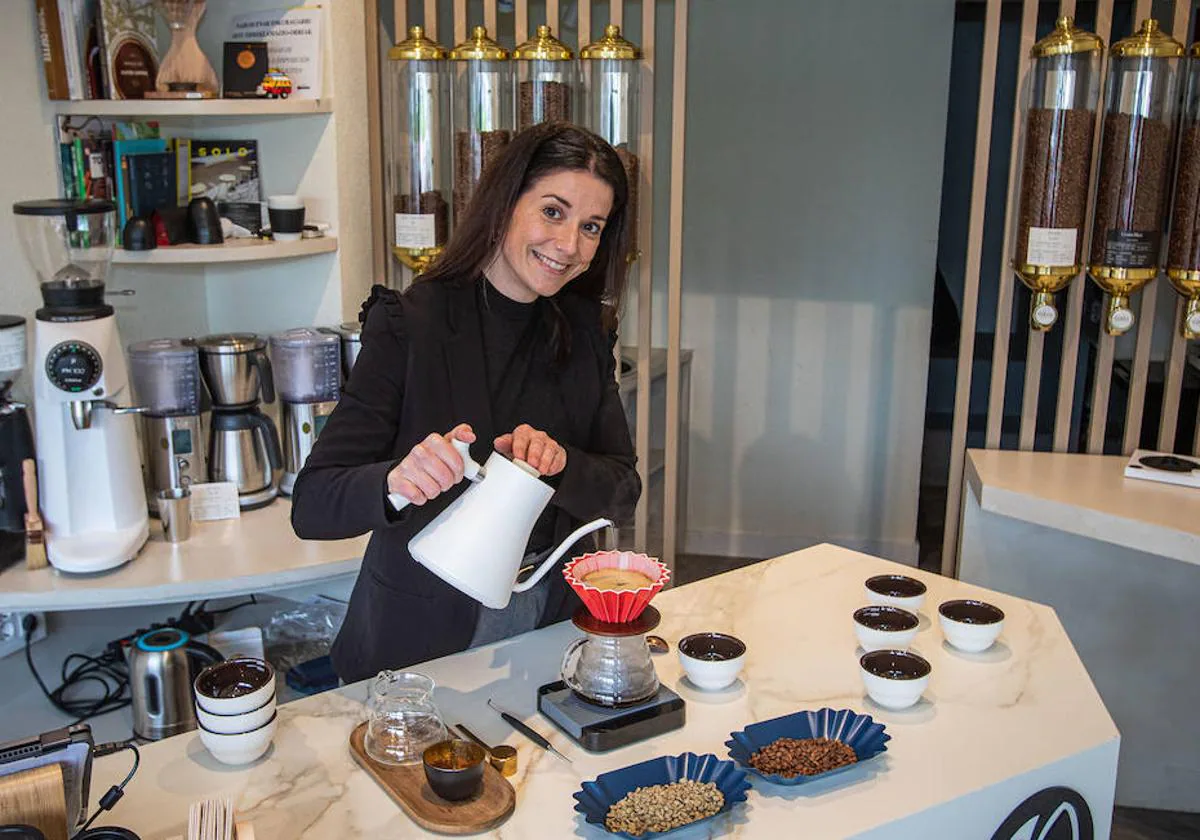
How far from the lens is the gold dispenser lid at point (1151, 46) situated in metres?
2.78

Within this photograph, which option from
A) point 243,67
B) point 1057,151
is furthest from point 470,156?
point 1057,151

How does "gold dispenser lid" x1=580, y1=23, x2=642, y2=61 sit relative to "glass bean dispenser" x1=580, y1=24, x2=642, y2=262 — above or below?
above

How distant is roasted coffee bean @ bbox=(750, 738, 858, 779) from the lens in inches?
59.0

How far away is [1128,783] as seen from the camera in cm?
315

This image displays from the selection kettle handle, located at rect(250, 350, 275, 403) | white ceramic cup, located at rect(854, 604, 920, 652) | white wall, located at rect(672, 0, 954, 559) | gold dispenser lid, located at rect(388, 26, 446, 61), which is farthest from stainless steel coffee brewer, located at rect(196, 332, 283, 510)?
white wall, located at rect(672, 0, 954, 559)

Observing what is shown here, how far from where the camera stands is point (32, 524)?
2.51m

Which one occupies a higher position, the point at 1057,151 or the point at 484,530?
the point at 1057,151

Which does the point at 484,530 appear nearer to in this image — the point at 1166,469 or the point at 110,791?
the point at 110,791

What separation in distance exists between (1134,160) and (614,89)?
4.15ft

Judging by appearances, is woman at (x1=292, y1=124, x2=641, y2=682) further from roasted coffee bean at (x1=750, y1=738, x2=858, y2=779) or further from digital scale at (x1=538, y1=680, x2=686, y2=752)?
roasted coffee bean at (x1=750, y1=738, x2=858, y2=779)

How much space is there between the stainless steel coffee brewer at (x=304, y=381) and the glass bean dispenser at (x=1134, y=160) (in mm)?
1900

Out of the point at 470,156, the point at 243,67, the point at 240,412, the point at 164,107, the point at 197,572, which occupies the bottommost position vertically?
the point at 197,572

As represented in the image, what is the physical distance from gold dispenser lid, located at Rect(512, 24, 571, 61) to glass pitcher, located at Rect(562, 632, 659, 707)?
5.96ft

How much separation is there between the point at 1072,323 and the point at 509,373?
174cm
